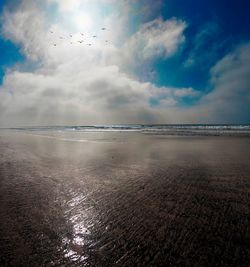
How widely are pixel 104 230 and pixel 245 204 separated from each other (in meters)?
3.67

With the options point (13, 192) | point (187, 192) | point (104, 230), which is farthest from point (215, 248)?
point (13, 192)

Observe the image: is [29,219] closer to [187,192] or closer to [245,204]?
[187,192]

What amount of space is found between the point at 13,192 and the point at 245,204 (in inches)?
258

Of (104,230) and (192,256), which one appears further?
(104,230)

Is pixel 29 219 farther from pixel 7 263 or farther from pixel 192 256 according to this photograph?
pixel 192 256

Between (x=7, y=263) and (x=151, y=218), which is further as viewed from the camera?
(x=151, y=218)

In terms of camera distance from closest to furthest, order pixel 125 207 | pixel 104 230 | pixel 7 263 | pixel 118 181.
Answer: pixel 7 263, pixel 104 230, pixel 125 207, pixel 118 181

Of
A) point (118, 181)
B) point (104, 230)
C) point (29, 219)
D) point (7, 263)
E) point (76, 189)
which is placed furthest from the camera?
point (118, 181)

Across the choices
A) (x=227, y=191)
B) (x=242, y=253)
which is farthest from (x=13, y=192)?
(x=227, y=191)

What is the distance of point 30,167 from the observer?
8.92 metres

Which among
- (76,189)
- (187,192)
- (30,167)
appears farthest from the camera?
(30,167)

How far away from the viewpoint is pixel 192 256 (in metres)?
2.90

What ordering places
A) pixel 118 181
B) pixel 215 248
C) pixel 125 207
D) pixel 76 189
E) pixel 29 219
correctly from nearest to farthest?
Result: pixel 215 248 → pixel 29 219 → pixel 125 207 → pixel 76 189 → pixel 118 181

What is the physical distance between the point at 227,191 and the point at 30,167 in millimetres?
8396
